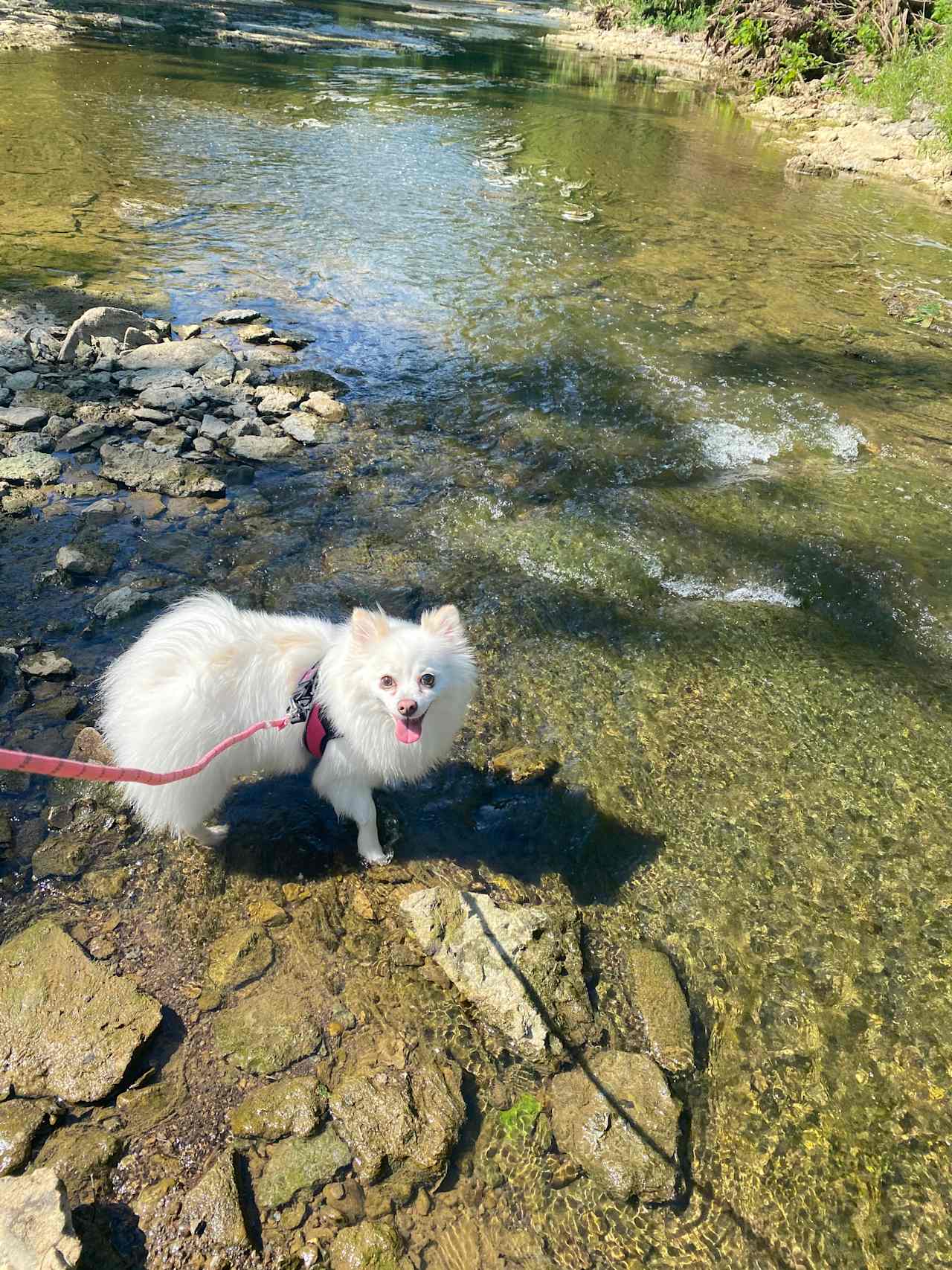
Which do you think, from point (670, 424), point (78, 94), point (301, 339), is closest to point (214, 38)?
point (78, 94)

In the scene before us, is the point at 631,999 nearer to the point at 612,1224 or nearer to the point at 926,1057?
the point at 612,1224

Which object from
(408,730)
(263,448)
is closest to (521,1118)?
(408,730)

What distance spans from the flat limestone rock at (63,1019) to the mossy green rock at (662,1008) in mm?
1978

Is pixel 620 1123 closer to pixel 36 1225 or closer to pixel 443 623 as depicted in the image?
pixel 36 1225

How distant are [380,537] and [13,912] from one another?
3.45 meters

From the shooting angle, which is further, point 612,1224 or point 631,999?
point 631,999

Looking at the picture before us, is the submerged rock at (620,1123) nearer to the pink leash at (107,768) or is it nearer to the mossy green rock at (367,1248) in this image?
the mossy green rock at (367,1248)

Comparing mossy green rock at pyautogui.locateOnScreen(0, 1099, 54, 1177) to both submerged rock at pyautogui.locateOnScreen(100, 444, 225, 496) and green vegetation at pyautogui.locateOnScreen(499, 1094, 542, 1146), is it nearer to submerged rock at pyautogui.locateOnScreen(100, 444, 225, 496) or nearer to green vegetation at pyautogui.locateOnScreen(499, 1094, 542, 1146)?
green vegetation at pyautogui.locateOnScreen(499, 1094, 542, 1146)

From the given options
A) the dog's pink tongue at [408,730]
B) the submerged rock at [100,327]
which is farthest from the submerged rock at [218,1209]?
the submerged rock at [100,327]

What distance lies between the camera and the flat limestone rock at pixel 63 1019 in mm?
2711

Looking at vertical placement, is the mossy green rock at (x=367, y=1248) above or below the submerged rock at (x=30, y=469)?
below

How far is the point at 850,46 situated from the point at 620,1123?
33.4 meters

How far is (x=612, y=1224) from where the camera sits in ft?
8.54

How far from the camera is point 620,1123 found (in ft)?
9.12
